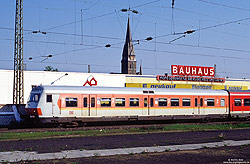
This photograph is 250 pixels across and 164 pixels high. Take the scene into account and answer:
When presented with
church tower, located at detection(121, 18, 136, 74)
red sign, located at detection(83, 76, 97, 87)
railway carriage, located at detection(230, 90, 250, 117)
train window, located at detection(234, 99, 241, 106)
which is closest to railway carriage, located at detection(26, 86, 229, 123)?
railway carriage, located at detection(230, 90, 250, 117)

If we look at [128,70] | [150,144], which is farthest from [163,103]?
[128,70]

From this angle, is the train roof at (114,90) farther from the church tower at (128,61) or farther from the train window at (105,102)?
the church tower at (128,61)

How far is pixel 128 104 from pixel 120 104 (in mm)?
783

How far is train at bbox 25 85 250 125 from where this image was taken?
84.2 feet

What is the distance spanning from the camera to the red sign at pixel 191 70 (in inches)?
2176

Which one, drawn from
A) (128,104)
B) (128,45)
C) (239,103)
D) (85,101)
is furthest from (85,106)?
(128,45)

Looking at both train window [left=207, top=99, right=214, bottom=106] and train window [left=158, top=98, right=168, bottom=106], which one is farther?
train window [left=207, top=99, right=214, bottom=106]

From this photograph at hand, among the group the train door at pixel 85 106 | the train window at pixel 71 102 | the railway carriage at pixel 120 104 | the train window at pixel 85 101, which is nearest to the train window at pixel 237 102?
the railway carriage at pixel 120 104

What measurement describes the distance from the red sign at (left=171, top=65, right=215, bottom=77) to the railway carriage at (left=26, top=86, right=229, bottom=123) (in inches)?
836

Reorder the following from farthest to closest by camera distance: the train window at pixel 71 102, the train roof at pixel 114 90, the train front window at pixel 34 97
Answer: the train window at pixel 71 102
the train roof at pixel 114 90
the train front window at pixel 34 97

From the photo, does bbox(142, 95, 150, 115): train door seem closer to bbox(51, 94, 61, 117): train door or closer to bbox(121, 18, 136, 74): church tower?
bbox(51, 94, 61, 117): train door

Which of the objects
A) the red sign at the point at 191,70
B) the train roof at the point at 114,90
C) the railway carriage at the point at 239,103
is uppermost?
the red sign at the point at 191,70

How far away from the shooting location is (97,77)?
49.6 m

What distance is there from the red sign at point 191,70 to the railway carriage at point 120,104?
2123cm
